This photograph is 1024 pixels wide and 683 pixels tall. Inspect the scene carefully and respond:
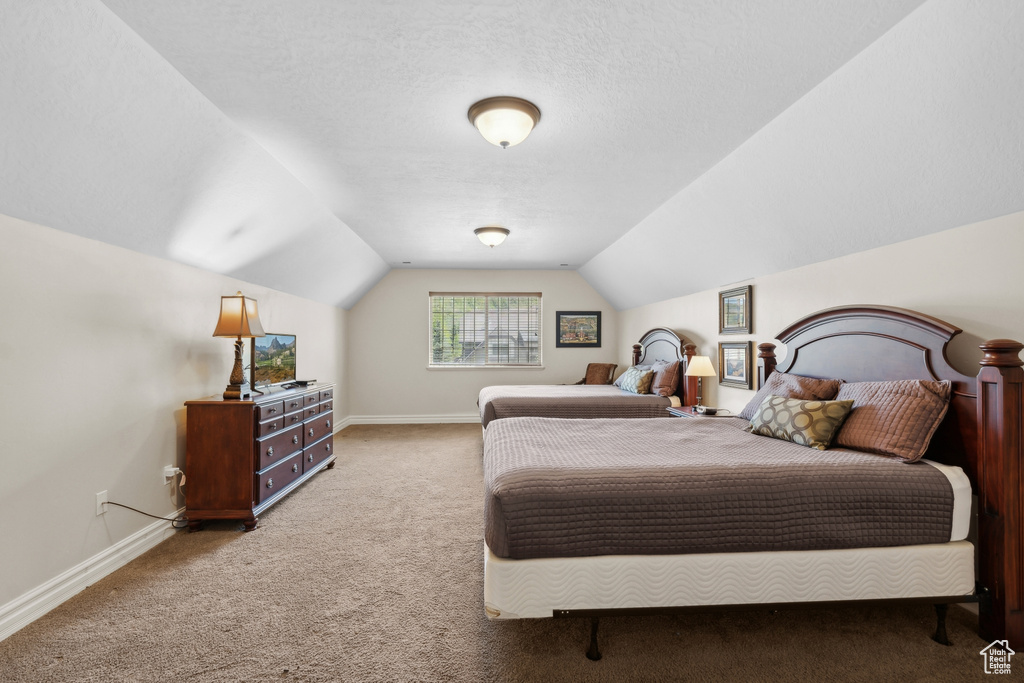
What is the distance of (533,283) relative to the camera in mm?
6965

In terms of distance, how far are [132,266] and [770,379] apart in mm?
4053

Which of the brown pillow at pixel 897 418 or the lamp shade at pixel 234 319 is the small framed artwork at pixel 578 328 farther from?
the brown pillow at pixel 897 418

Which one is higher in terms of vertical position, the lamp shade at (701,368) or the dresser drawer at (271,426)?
the lamp shade at (701,368)

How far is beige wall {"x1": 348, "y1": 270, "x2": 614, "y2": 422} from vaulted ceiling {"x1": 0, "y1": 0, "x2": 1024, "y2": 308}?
334 centimetres

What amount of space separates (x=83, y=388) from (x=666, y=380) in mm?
4426

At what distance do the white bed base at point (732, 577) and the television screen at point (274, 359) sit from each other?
3064 millimetres

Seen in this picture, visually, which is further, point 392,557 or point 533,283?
point 533,283

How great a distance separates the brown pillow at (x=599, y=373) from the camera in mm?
6367

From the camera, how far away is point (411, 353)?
6844 millimetres

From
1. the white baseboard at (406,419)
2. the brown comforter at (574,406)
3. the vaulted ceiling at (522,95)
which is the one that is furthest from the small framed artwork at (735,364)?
the white baseboard at (406,419)

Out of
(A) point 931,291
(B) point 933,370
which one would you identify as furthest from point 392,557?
(A) point 931,291

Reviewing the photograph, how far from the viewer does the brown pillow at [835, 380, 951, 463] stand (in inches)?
79.5

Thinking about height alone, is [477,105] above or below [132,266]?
above

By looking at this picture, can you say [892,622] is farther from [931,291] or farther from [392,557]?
[392,557]
